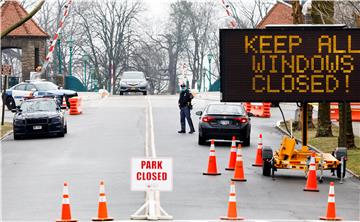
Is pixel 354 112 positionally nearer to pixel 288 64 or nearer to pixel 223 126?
pixel 223 126

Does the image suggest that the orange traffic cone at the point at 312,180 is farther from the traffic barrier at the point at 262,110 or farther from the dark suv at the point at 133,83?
the dark suv at the point at 133,83

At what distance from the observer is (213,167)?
84.3 ft

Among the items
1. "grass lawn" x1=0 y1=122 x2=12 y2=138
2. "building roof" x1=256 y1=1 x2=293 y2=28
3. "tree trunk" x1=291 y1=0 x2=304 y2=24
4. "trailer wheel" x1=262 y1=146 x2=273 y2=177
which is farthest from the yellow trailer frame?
"building roof" x1=256 y1=1 x2=293 y2=28

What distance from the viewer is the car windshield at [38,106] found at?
3909 cm

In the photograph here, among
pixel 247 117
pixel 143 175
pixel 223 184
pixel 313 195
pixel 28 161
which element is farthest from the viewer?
pixel 247 117

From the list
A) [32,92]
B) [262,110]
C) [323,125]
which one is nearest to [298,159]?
[323,125]

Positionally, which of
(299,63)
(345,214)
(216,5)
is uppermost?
(216,5)

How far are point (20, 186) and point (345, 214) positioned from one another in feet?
26.3

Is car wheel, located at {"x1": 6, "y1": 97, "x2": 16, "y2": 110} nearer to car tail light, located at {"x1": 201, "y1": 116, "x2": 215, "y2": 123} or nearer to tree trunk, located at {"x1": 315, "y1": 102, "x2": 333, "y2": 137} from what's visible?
tree trunk, located at {"x1": 315, "y1": 102, "x2": 333, "y2": 137}

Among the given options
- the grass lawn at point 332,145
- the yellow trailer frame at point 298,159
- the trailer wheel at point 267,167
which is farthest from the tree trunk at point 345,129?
the yellow trailer frame at point 298,159

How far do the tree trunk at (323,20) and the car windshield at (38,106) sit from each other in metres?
10.2

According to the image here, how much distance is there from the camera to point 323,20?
3578 centimetres

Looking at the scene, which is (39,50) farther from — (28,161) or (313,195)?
(313,195)

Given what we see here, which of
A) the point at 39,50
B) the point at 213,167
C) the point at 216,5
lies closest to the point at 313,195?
the point at 213,167
